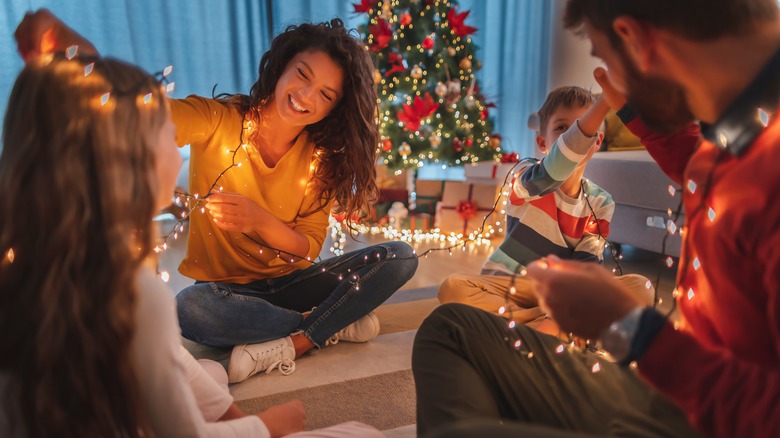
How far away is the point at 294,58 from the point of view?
149cm

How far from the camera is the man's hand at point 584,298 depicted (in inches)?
22.6

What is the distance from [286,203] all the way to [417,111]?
1.80 metres

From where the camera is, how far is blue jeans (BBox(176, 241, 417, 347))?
140cm

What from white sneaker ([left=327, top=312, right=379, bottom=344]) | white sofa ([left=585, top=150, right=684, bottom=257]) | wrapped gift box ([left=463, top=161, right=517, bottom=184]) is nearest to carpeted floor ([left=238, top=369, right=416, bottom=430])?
white sneaker ([left=327, top=312, right=379, bottom=344])

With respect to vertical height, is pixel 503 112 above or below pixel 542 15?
below

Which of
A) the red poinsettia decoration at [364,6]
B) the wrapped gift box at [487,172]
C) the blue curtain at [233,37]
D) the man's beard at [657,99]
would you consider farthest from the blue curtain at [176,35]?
the man's beard at [657,99]

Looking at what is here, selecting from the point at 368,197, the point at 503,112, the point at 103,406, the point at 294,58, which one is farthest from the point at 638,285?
the point at 503,112

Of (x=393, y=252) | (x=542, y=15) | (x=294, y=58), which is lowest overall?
(x=393, y=252)

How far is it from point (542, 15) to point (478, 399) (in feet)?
13.4

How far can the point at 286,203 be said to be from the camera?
1.55 m

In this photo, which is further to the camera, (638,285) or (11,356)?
(638,285)

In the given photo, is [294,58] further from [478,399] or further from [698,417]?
[698,417]

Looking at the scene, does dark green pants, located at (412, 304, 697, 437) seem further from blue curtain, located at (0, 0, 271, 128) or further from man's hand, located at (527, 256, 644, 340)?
blue curtain, located at (0, 0, 271, 128)

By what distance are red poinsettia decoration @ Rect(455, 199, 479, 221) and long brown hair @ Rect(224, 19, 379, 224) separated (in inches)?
61.1
